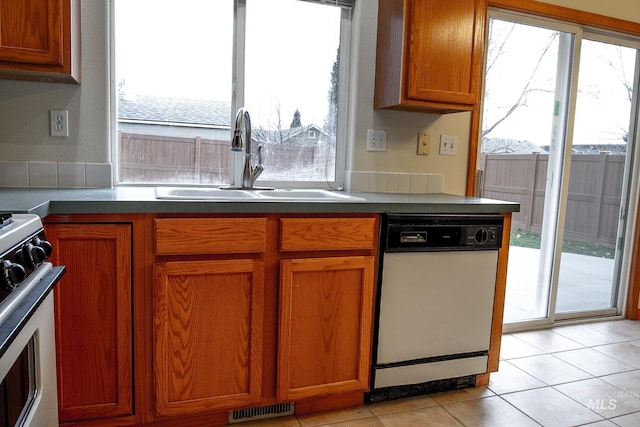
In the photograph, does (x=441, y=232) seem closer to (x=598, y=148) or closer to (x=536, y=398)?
(x=536, y=398)

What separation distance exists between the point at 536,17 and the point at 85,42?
2.44 meters

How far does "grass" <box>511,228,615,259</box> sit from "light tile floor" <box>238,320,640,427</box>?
2.11 feet

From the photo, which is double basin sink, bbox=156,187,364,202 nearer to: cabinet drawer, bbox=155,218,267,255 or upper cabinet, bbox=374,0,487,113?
cabinet drawer, bbox=155,218,267,255

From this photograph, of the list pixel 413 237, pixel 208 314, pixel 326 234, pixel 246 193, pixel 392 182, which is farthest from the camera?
pixel 392 182

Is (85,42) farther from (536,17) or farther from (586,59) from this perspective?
(586,59)

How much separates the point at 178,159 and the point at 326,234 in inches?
37.7

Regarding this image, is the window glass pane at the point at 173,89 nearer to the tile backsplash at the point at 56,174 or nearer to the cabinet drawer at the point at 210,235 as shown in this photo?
the tile backsplash at the point at 56,174

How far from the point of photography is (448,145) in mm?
2607

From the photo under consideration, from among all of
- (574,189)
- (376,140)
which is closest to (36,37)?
(376,140)

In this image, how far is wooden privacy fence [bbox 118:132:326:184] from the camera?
7.12 feet

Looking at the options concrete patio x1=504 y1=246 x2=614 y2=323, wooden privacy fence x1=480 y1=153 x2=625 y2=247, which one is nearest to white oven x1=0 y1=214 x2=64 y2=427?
wooden privacy fence x1=480 y1=153 x2=625 y2=247

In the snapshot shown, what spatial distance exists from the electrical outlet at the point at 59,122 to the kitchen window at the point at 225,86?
0.22 metres

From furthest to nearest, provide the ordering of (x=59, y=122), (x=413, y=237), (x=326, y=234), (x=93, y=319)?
(x=59, y=122)
(x=413, y=237)
(x=326, y=234)
(x=93, y=319)

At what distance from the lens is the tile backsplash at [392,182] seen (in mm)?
2443
